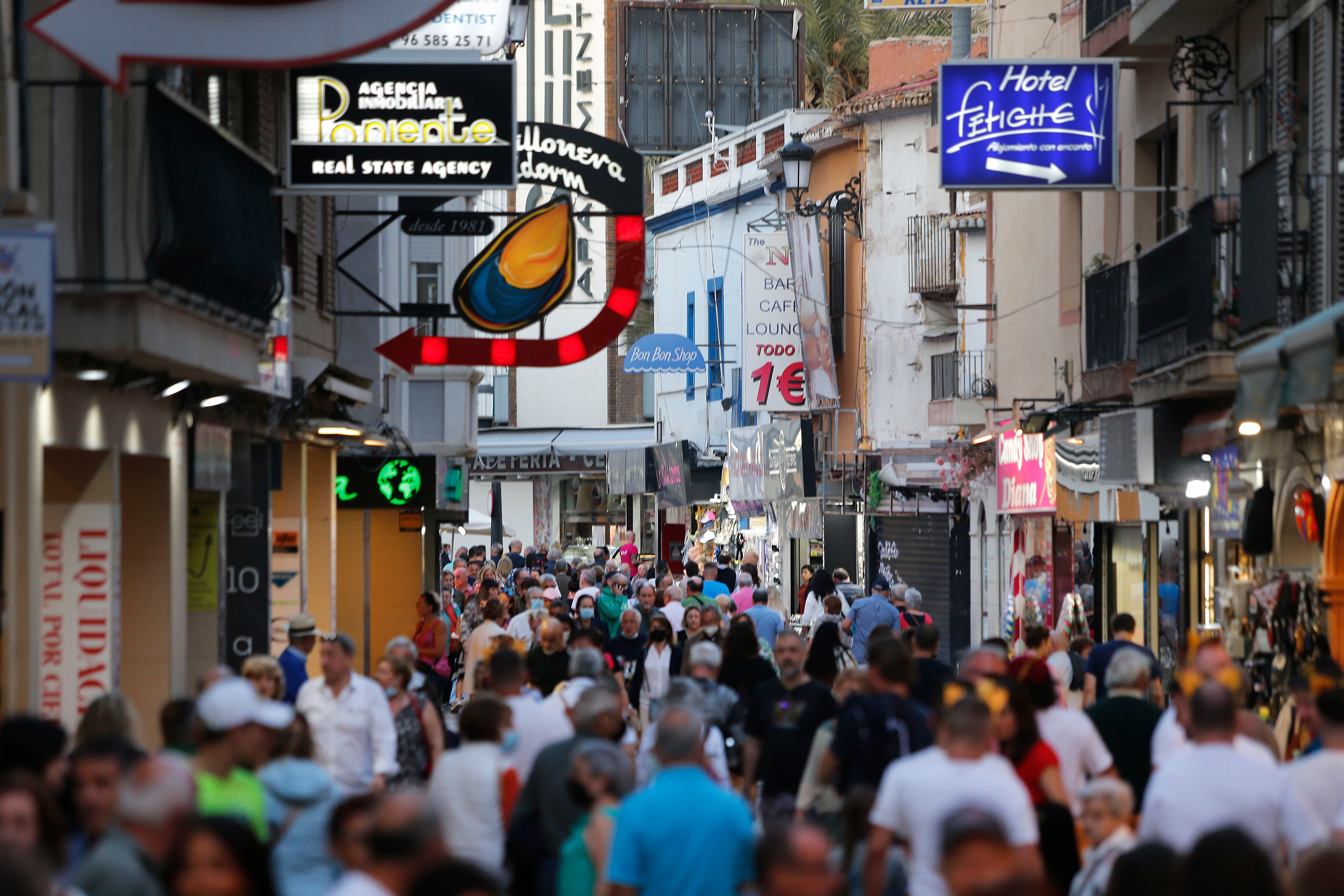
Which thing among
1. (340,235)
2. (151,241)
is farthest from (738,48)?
(151,241)

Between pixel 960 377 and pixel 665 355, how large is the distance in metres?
10.7

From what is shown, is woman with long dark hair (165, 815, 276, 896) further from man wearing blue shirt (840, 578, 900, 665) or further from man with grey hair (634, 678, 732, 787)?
man wearing blue shirt (840, 578, 900, 665)

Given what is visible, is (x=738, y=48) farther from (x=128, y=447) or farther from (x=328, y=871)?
(x=328, y=871)

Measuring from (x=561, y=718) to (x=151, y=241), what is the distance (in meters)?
3.86

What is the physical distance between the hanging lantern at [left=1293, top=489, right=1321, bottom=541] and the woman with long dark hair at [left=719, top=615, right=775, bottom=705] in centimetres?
453

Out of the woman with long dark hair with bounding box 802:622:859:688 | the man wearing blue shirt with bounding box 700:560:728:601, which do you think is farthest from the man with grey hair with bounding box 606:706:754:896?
the man wearing blue shirt with bounding box 700:560:728:601

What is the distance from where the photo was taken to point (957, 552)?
32.3 metres

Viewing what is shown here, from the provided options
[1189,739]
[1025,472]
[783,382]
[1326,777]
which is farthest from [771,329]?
[1326,777]

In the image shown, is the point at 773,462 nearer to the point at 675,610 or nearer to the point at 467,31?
the point at 675,610

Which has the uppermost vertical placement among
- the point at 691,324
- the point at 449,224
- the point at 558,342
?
the point at 691,324

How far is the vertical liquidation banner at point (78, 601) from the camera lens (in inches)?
531

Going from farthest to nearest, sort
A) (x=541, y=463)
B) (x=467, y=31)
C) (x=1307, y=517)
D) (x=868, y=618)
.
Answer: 1. (x=541, y=463)
2. (x=868, y=618)
3. (x=467, y=31)
4. (x=1307, y=517)

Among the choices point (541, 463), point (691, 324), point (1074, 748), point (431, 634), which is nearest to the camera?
point (1074, 748)

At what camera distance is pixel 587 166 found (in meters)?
18.9
